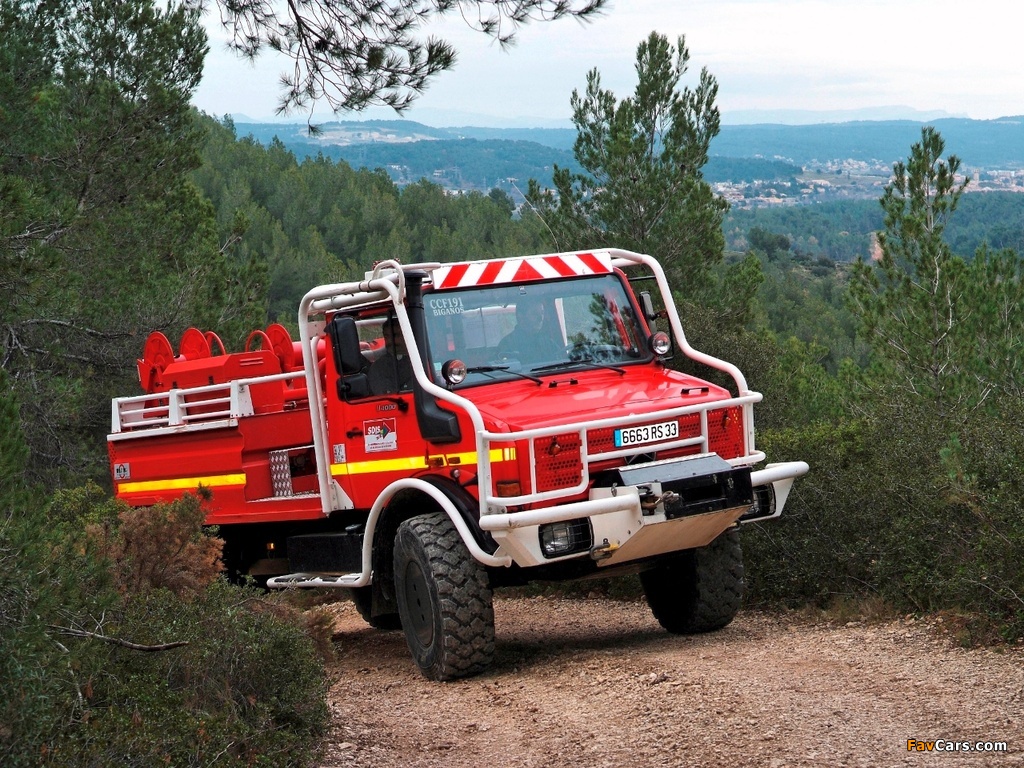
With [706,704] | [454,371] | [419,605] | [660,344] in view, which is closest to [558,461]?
[454,371]

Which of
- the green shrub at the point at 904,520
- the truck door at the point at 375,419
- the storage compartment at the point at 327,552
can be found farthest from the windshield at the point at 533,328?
the green shrub at the point at 904,520

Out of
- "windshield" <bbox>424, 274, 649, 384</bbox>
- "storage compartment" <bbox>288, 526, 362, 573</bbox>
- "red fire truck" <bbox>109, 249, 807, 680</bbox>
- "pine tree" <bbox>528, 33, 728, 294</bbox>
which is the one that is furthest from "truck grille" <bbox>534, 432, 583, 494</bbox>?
"pine tree" <bbox>528, 33, 728, 294</bbox>

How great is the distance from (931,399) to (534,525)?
26.2 feet

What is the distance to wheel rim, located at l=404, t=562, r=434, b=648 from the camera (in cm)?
791

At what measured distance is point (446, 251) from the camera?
55.4 metres

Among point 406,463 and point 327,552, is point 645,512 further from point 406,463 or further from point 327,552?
point 327,552

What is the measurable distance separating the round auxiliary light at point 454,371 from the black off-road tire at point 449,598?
0.82 m

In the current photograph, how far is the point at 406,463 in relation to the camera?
320 inches

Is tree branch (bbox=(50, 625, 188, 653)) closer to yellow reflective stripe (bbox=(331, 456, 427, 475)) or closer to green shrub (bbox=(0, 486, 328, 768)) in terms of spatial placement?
green shrub (bbox=(0, 486, 328, 768))

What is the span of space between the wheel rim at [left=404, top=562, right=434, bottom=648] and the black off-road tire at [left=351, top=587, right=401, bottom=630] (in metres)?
1.20

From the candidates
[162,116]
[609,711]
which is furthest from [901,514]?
[162,116]

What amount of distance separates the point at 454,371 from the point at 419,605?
4.84 ft

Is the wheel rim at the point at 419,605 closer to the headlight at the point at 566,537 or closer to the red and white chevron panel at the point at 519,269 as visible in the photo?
the headlight at the point at 566,537

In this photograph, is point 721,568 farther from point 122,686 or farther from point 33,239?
point 33,239
